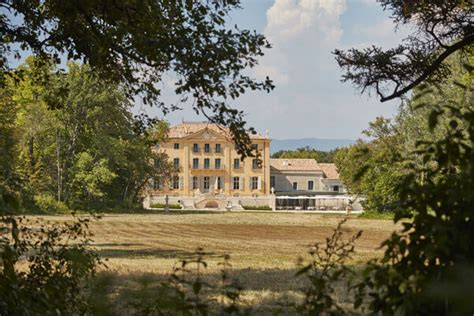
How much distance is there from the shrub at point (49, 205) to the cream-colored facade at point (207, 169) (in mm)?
44546

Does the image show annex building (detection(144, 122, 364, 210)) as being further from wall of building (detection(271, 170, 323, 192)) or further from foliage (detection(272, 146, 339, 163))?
foliage (detection(272, 146, 339, 163))

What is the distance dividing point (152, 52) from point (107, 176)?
50.2 meters

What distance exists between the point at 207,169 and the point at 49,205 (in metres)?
49.3

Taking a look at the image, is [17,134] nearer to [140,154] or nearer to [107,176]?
[107,176]

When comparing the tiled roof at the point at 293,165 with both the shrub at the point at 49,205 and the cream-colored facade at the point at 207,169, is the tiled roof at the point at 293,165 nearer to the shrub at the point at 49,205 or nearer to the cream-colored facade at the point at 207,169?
the cream-colored facade at the point at 207,169

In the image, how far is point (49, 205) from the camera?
52.1 metres

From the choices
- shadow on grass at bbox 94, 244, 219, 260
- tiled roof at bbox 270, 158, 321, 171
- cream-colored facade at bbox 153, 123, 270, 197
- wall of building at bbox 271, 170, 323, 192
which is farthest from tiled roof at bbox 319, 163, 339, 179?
Result: shadow on grass at bbox 94, 244, 219, 260

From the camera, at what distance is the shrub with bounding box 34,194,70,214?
5116 centimetres

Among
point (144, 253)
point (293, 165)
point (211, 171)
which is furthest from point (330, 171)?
point (144, 253)

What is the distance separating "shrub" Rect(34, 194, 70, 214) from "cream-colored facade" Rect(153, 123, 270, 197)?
44546 millimetres

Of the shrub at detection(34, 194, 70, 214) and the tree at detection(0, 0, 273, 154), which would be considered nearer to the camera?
the tree at detection(0, 0, 273, 154)

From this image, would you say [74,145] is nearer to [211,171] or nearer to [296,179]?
[211,171]

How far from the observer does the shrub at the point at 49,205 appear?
5116 centimetres

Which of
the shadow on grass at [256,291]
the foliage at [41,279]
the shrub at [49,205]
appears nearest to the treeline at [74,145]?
the shrub at [49,205]
